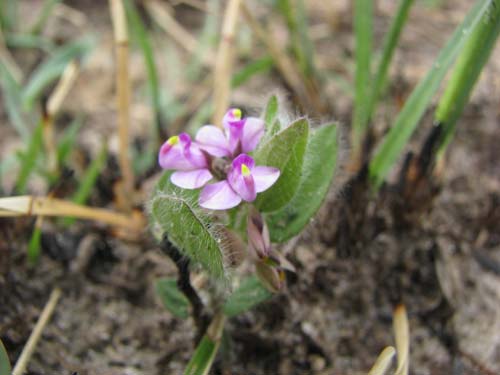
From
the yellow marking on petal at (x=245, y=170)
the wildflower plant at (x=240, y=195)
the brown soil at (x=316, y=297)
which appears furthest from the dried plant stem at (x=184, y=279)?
the yellow marking on petal at (x=245, y=170)

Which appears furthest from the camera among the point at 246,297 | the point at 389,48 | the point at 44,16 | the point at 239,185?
the point at 44,16

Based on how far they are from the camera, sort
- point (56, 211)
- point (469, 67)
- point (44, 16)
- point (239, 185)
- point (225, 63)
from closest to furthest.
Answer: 1. point (239, 185)
2. point (469, 67)
3. point (56, 211)
4. point (225, 63)
5. point (44, 16)

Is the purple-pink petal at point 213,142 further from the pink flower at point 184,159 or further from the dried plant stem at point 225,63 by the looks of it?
the dried plant stem at point 225,63

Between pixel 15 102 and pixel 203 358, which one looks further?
pixel 15 102

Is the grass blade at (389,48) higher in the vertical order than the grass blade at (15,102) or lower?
higher

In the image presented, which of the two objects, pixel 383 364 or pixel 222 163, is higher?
pixel 222 163

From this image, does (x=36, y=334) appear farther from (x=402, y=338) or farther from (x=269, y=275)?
(x=402, y=338)

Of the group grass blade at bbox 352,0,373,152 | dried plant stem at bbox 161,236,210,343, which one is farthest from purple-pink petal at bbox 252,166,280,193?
grass blade at bbox 352,0,373,152

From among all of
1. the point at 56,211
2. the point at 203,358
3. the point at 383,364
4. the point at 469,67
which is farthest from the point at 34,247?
the point at 469,67
